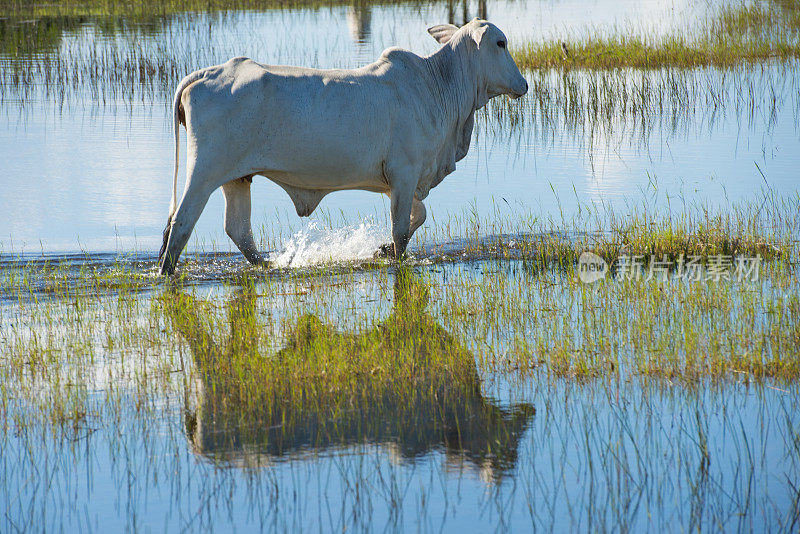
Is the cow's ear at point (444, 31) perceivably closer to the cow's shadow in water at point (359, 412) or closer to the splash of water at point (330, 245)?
the splash of water at point (330, 245)

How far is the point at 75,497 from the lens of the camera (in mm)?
4172

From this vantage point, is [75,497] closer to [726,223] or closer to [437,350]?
[437,350]

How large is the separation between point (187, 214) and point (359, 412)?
3073 mm

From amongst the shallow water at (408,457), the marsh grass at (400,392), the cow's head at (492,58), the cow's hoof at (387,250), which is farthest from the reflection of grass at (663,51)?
the shallow water at (408,457)

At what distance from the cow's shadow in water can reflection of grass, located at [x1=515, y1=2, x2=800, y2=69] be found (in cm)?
1381

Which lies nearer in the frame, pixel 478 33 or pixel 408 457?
pixel 408 457

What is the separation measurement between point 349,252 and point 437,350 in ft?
9.86

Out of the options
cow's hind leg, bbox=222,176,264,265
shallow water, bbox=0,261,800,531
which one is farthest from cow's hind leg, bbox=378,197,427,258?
shallow water, bbox=0,261,800,531

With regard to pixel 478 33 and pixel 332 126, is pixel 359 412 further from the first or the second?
pixel 478 33

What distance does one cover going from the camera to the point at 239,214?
26.7 ft

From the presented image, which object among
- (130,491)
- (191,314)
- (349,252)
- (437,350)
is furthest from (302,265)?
(130,491)

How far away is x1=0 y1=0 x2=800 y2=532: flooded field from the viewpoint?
415cm

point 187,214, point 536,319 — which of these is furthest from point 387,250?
point 536,319

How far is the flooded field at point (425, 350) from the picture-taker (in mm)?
4152
